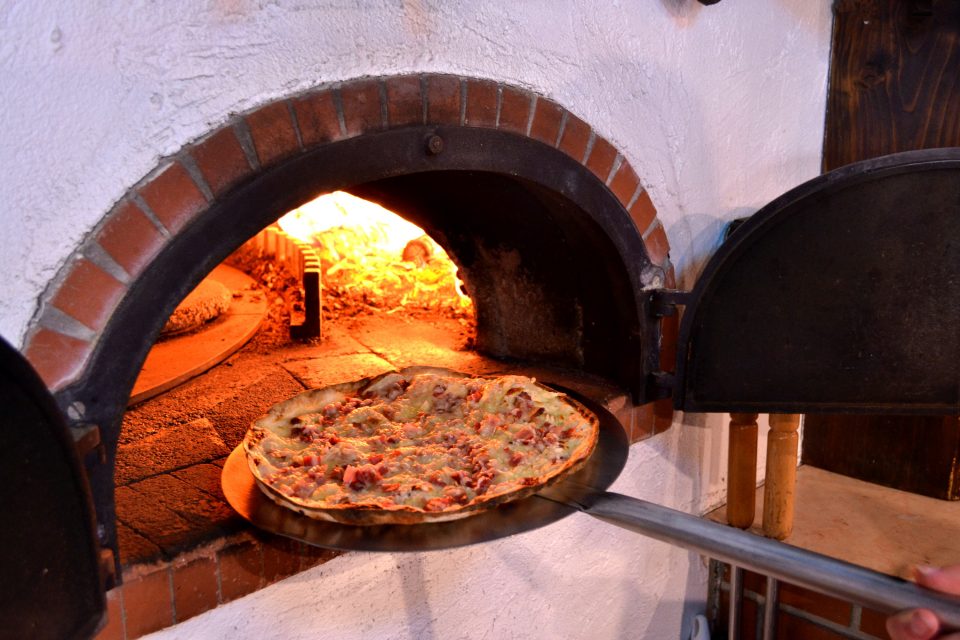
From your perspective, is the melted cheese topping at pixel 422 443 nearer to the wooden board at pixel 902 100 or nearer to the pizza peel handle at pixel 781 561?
the pizza peel handle at pixel 781 561

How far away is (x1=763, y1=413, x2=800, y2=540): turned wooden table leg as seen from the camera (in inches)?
90.2

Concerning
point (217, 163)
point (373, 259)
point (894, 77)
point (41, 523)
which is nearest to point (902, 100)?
point (894, 77)

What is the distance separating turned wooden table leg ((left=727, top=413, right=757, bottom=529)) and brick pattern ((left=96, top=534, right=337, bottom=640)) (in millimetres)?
1323

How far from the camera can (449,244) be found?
8.18 feet

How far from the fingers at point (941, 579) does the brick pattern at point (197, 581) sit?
107cm

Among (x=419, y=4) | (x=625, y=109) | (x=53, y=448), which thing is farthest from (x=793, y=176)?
(x=53, y=448)

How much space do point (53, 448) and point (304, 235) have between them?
6.58 ft

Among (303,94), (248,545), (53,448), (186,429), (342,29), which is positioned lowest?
(248,545)

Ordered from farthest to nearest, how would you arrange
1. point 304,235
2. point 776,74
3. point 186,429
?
1. point 304,235
2. point 776,74
3. point 186,429

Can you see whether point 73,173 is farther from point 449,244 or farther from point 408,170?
point 449,244

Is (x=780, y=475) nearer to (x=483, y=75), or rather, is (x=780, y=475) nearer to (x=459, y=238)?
(x=459, y=238)

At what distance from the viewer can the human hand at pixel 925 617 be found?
3.38 ft

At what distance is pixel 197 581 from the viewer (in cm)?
143

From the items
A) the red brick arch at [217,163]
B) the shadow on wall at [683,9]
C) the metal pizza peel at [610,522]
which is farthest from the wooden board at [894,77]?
the metal pizza peel at [610,522]
